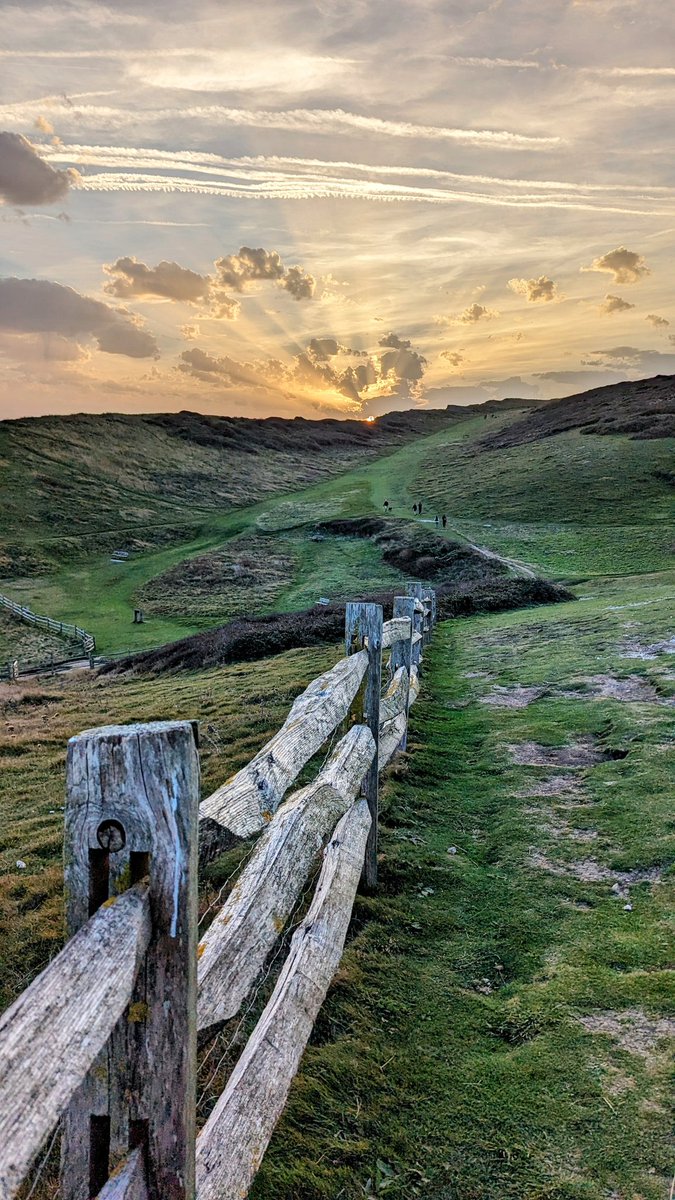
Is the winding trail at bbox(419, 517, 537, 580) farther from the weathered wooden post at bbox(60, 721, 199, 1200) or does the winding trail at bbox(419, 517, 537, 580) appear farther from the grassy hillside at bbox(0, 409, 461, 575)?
the weathered wooden post at bbox(60, 721, 199, 1200)

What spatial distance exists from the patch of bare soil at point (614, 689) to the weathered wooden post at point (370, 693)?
7.15 m

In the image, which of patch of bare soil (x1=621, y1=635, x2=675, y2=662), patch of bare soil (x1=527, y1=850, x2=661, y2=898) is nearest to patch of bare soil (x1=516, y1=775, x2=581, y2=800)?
patch of bare soil (x1=527, y1=850, x2=661, y2=898)

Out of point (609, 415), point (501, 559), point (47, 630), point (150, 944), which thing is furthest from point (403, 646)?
point (609, 415)

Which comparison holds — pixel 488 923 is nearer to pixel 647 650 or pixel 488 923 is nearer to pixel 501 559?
pixel 647 650

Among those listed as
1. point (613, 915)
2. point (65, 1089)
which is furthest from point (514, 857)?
point (65, 1089)

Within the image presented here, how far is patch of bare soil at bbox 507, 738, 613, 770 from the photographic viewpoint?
945cm

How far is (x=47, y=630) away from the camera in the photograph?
3919cm

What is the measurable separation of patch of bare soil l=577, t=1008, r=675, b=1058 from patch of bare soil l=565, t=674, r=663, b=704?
7880 millimetres

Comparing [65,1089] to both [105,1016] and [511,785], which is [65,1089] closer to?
[105,1016]

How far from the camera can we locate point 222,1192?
2.72m

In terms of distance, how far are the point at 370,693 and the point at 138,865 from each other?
441 cm

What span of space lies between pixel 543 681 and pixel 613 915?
8904mm

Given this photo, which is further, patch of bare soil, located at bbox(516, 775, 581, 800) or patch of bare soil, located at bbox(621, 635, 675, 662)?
patch of bare soil, located at bbox(621, 635, 675, 662)

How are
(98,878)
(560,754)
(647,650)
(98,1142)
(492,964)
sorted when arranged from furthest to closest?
(647,650)
(560,754)
(492,964)
(98,1142)
(98,878)
